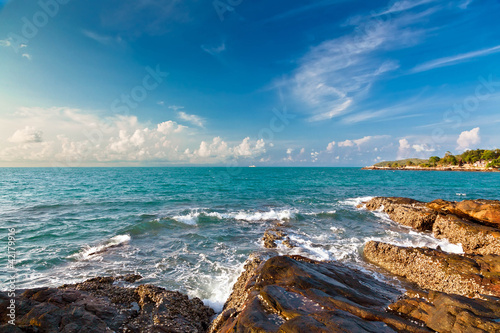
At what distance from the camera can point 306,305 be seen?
6.08 m

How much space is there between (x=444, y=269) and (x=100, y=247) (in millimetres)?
21942

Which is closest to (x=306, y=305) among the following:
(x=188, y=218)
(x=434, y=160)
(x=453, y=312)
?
(x=453, y=312)

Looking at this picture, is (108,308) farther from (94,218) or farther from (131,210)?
(131,210)

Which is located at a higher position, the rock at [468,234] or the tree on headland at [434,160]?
the tree on headland at [434,160]

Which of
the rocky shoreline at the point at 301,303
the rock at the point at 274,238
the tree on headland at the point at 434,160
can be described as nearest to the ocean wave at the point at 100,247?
the rocky shoreline at the point at 301,303

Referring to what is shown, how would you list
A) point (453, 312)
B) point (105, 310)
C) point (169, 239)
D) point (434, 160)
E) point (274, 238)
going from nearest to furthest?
1. point (453, 312)
2. point (105, 310)
3. point (274, 238)
4. point (169, 239)
5. point (434, 160)

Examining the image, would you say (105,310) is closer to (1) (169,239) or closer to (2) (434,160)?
(1) (169,239)

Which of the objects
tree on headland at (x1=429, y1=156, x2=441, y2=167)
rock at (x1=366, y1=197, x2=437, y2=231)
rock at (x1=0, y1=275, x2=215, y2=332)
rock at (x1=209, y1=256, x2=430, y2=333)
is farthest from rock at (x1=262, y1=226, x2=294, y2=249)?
tree on headland at (x1=429, y1=156, x2=441, y2=167)

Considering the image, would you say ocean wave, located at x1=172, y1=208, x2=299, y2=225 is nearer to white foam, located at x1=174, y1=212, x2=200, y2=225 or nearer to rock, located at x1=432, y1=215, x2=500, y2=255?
white foam, located at x1=174, y1=212, x2=200, y2=225

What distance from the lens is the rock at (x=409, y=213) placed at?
67.3ft

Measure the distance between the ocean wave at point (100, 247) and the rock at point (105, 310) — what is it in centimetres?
606

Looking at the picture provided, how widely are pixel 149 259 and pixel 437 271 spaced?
55.8ft

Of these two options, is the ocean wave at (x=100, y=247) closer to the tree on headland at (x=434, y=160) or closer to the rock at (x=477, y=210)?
the rock at (x=477, y=210)

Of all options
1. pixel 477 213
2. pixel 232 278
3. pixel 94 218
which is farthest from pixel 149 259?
pixel 477 213
